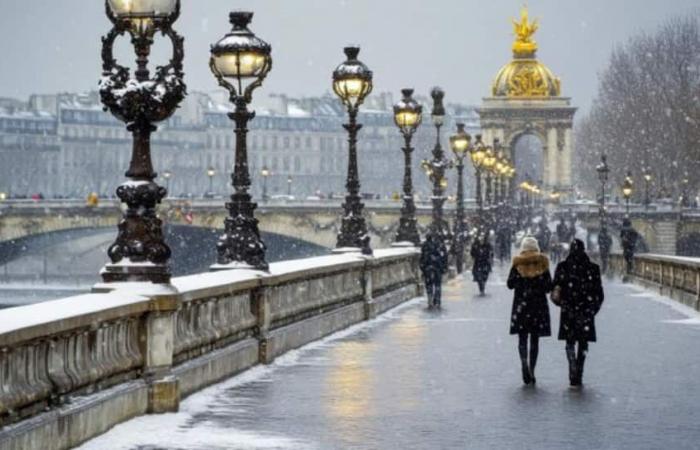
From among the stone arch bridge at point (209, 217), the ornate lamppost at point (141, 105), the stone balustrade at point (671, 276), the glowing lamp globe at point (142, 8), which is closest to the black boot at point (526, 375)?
the ornate lamppost at point (141, 105)

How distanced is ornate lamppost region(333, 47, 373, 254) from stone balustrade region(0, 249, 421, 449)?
805cm

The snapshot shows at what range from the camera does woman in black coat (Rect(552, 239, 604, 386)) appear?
20828mm

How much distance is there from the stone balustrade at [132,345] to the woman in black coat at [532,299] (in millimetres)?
3256

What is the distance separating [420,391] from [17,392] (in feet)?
24.5

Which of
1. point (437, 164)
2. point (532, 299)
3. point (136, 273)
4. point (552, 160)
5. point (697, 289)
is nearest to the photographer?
point (136, 273)

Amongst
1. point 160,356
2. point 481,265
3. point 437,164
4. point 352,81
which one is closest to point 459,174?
point 437,164

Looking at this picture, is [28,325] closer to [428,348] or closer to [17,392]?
[17,392]

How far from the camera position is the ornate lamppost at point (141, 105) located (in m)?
18.1

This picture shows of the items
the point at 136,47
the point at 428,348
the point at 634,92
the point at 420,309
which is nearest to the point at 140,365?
the point at 136,47

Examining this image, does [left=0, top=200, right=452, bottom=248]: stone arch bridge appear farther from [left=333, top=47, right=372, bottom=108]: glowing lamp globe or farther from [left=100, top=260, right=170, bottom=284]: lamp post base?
[left=100, top=260, right=170, bottom=284]: lamp post base

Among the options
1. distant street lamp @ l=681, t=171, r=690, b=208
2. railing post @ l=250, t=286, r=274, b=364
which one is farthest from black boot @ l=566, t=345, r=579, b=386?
distant street lamp @ l=681, t=171, r=690, b=208

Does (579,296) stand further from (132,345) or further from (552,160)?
(552,160)

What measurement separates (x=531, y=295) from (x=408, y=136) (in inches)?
965

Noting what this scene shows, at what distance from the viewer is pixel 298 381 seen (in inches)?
821
